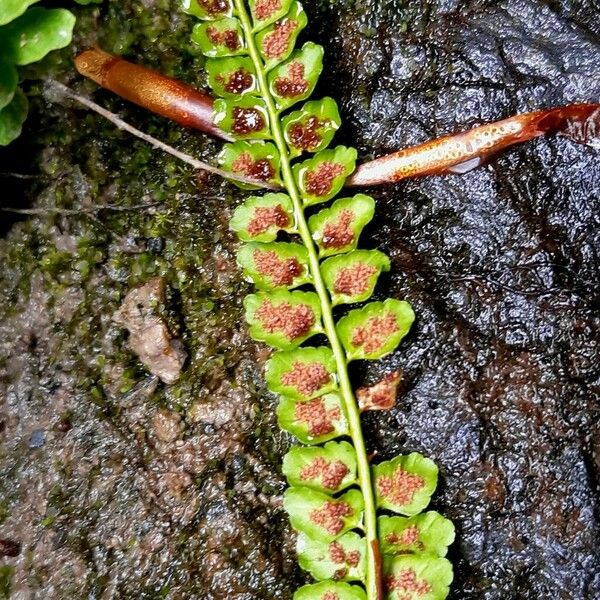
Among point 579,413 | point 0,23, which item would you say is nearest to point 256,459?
point 579,413

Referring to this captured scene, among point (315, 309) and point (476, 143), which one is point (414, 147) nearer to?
point (476, 143)

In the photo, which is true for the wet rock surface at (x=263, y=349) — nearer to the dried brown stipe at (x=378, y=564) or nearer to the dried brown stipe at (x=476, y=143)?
the dried brown stipe at (x=476, y=143)

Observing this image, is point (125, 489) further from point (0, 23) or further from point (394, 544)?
point (0, 23)

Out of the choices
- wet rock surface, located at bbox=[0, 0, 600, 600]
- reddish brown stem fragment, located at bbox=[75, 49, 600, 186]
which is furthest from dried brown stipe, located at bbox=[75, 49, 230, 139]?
wet rock surface, located at bbox=[0, 0, 600, 600]

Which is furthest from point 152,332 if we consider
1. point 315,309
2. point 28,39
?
point 28,39

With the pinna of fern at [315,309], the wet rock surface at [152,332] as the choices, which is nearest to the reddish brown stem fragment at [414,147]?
the pinna of fern at [315,309]

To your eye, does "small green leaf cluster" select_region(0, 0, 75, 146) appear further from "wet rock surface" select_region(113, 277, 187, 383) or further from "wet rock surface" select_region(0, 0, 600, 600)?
"wet rock surface" select_region(113, 277, 187, 383)
